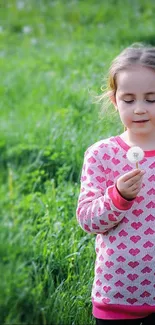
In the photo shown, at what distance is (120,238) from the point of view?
287 cm

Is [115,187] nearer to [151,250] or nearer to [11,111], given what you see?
[151,250]

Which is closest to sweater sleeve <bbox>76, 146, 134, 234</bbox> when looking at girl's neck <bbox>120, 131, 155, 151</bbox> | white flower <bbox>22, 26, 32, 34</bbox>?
girl's neck <bbox>120, 131, 155, 151</bbox>

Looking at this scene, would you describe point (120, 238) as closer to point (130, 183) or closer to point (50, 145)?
point (130, 183)

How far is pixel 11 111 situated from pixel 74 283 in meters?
2.94

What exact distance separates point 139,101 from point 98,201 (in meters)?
0.34

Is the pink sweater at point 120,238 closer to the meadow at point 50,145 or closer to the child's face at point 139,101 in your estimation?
the child's face at point 139,101

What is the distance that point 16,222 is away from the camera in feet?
11.4

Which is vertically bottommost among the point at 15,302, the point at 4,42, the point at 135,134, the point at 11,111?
the point at 15,302

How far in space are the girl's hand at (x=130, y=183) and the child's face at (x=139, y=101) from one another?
23cm

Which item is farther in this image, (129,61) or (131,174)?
(129,61)

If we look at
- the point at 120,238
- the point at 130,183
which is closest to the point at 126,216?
the point at 120,238

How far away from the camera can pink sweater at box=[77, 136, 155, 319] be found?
2.85 meters

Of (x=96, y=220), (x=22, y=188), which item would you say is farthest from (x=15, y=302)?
(x=22, y=188)

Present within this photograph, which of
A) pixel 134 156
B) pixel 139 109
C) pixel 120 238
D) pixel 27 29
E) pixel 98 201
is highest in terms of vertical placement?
pixel 27 29
